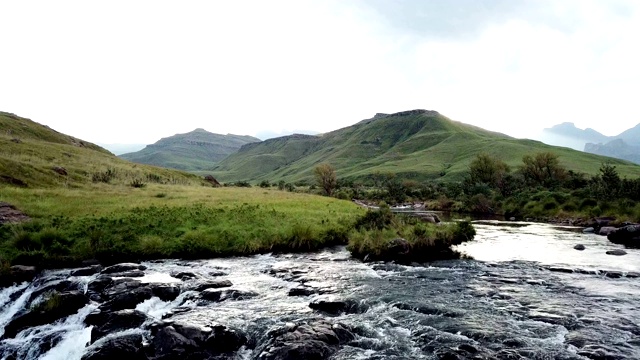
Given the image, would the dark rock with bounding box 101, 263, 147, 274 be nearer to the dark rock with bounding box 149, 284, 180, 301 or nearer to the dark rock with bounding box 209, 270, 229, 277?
the dark rock with bounding box 209, 270, 229, 277

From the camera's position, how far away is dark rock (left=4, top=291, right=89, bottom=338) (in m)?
19.6

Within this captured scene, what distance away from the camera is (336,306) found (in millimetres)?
21141

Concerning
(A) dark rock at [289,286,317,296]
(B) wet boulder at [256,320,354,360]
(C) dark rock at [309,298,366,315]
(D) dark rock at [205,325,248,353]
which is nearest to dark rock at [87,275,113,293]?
(D) dark rock at [205,325,248,353]

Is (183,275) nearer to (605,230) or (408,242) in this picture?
(408,242)

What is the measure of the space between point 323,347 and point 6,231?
29819mm

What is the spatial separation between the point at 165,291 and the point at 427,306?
48.3ft

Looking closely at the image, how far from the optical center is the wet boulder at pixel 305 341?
15.3 metres

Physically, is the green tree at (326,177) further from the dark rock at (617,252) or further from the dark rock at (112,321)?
the dark rock at (112,321)


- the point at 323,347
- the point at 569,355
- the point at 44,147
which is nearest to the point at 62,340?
the point at 323,347

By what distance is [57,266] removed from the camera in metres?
28.8

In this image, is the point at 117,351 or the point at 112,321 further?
the point at 112,321

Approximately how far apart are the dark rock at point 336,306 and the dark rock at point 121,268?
46.8ft

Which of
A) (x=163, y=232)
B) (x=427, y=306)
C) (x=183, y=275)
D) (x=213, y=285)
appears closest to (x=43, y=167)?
(x=163, y=232)

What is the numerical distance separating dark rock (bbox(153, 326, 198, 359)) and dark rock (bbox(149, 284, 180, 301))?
607 centimetres
